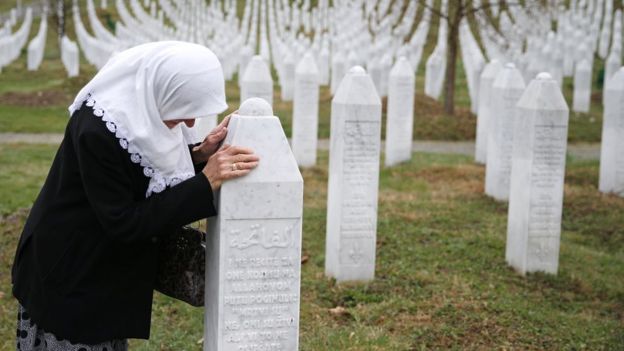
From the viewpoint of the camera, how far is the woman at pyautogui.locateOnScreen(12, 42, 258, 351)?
2.59 metres

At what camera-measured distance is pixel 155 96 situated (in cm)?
262

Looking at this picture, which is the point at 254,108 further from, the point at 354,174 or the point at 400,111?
the point at 400,111

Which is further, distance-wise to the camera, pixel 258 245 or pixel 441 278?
pixel 441 278

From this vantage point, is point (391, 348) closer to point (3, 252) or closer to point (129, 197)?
point (129, 197)

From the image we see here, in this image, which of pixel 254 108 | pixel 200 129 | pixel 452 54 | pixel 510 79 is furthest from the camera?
pixel 452 54

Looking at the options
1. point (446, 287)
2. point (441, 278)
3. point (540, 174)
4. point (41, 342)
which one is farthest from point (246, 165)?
point (540, 174)

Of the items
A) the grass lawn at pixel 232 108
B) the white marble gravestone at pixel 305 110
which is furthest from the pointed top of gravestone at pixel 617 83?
the grass lawn at pixel 232 108

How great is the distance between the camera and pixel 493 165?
9.90m

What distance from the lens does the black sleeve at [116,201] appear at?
2.58 metres

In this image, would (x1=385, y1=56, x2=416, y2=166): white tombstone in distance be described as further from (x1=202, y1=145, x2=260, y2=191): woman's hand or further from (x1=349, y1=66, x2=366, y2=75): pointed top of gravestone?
(x1=202, y1=145, x2=260, y2=191): woman's hand

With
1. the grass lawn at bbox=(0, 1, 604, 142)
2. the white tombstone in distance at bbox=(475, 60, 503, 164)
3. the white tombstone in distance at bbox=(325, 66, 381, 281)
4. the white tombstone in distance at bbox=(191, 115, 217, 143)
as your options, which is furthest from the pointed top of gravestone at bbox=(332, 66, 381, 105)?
the grass lawn at bbox=(0, 1, 604, 142)

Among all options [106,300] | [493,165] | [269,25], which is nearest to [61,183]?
[106,300]

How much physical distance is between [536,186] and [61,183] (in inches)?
192

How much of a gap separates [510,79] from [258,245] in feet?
25.5
